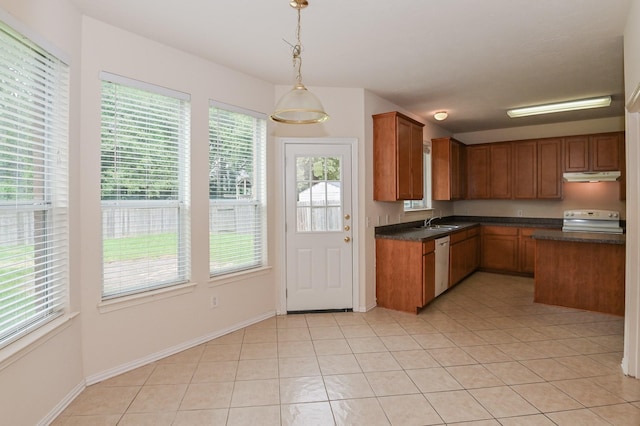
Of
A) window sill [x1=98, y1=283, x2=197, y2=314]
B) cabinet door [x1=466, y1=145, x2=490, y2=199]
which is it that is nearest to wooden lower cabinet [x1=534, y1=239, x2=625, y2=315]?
cabinet door [x1=466, y1=145, x2=490, y2=199]

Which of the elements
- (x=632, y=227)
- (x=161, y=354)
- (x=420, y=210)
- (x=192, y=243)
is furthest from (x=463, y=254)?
(x=161, y=354)

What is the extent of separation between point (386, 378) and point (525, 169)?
4938 mm

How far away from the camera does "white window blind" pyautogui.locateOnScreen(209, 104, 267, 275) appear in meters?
3.43

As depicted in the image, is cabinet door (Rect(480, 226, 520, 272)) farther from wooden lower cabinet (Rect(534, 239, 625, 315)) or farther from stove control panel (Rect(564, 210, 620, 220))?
wooden lower cabinet (Rect(534, 239, 625, 315))

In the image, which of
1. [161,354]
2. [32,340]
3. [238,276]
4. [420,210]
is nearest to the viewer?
[32,340]

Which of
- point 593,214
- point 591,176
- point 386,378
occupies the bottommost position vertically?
point 386,378

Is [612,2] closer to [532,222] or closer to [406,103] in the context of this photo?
[406,103]

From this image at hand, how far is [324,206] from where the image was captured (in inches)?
161

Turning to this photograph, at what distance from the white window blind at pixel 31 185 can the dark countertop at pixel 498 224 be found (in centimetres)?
317

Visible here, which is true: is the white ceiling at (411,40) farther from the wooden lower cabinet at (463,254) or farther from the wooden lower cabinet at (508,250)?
the wooden lower cabinet at (508,250)

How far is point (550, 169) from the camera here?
5742 mm

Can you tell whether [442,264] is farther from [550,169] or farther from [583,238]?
[550,169]

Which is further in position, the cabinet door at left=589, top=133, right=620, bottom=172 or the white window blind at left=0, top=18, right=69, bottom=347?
the cabinet door at left=589, top=133, right=620, bottom=172

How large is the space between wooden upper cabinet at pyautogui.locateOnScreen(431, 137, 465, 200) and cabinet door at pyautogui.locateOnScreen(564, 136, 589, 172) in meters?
Answer: 1.64
